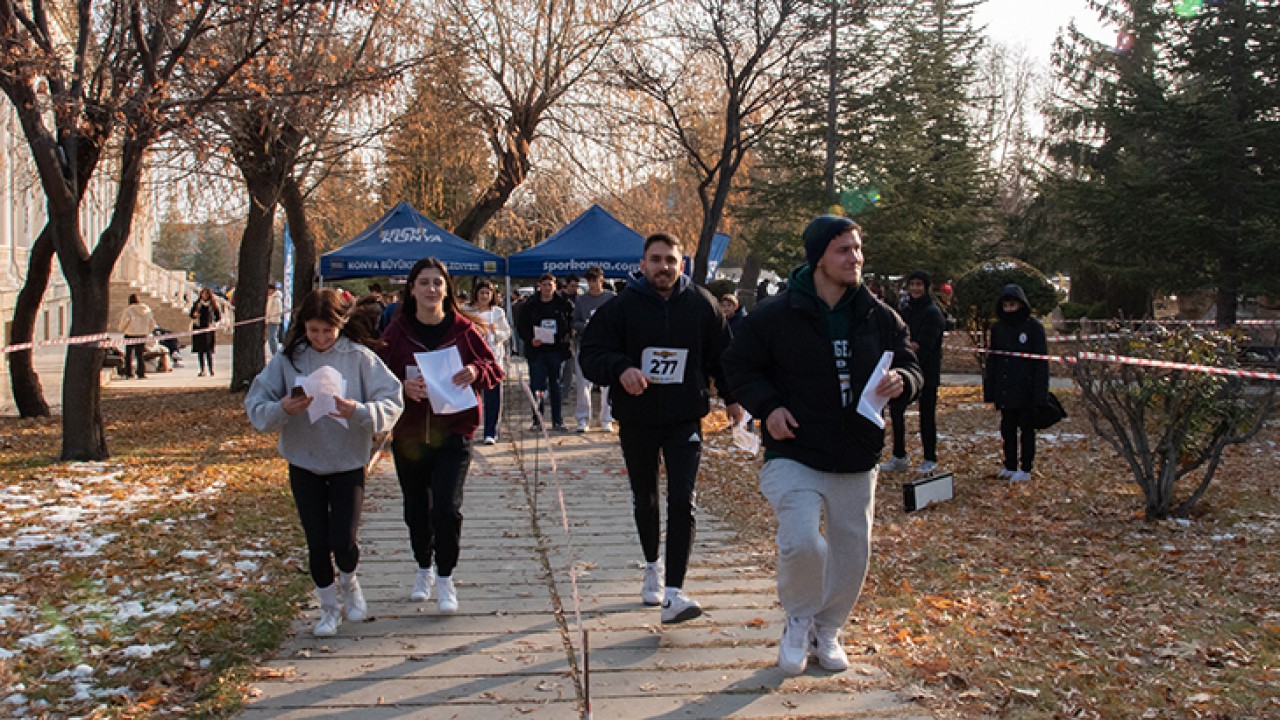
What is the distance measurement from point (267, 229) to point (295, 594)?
13.3 metres

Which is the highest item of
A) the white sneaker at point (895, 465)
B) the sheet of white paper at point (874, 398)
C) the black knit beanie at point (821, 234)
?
the black knit beanie at point (821, 234)

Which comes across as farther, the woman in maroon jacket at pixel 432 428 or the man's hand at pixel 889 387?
the woman in maroon jacket at pixel 432 428

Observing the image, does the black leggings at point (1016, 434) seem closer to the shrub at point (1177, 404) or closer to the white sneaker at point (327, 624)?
the shrub at point (1177, 404)

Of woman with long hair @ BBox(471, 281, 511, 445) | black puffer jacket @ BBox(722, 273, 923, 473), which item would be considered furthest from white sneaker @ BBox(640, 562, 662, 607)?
woman with long hair @ BBox(471, 281, 511, 445)

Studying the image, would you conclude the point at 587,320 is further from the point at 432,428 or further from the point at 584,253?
the point at 432,428

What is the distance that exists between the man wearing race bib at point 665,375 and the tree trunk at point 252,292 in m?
13.6

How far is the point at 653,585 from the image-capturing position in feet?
19.7

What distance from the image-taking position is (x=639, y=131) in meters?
20.2

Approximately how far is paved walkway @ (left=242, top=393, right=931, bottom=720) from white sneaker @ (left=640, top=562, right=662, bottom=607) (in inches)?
3.4

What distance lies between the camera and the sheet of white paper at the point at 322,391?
5.16 meters

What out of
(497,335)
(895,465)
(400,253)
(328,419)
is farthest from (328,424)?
(400,253)

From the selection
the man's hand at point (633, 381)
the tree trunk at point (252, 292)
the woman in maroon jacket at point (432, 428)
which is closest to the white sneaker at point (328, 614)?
the woman in maroon jacket at point (432, 428)

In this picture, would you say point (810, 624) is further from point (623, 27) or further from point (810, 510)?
point (623, 27)

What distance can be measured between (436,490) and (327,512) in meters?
0.59
